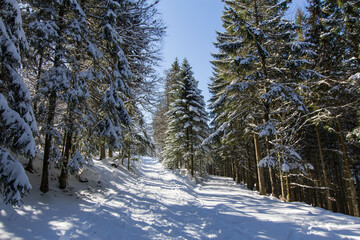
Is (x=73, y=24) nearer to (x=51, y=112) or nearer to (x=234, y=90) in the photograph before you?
(x=51, y=112)

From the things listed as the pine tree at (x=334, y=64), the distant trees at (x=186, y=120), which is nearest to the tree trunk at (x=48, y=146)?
the pine tree at (x=334, y=64)

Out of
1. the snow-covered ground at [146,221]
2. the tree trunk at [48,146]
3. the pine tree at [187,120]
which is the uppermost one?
the pine tree at [187,120]

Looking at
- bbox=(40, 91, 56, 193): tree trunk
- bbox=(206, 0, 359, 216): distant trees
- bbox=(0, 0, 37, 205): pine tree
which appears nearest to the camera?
bbox=(0, 0, 37, 205): pine tree

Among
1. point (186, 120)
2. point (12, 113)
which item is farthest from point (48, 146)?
point (186, 120)

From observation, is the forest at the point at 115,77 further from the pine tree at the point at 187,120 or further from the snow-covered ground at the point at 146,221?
the pine tree at the point at 187,120

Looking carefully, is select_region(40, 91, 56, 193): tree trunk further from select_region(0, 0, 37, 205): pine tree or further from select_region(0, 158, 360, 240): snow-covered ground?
select_region(0, 0, 37, 205): pine tree

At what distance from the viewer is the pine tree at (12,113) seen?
3465 mm

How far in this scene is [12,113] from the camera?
3.62 meters

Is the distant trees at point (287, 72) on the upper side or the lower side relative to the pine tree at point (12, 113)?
upper

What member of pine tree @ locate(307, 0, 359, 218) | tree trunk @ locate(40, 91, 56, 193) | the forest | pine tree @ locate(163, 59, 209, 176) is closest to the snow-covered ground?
tree trunk @ locate(40, 91, 56, 193)

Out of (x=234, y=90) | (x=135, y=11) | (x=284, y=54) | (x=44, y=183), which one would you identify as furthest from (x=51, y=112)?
(x=284, y=54)

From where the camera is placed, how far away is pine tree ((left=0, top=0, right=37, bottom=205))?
3465 mm

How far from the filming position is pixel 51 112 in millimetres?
6199

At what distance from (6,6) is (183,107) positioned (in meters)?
17.1
